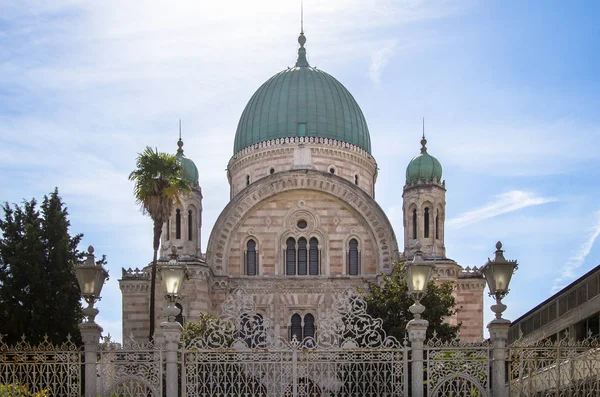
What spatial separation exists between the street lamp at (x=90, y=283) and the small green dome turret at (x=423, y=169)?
2757 cm

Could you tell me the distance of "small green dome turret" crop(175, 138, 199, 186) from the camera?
149 ft

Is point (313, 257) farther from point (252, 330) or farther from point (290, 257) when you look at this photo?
point (252, 330)

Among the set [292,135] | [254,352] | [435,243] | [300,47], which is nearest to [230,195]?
[292,135]

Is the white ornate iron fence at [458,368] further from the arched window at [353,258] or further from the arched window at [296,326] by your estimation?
the arched window at [353,258]

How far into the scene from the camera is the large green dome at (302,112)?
48250 mm

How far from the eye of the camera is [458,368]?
18719 millimetres

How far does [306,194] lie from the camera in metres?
44.8

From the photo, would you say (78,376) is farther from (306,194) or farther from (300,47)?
(300,47)

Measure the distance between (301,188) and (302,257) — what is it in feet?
10.2

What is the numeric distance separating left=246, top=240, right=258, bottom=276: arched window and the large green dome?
6.36 m

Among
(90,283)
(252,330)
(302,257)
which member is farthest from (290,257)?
(90,283)

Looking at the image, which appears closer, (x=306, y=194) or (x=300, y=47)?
(x=306, y=194)

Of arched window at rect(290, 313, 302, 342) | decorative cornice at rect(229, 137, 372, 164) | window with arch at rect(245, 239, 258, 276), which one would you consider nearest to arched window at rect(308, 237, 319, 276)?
arched window at rect(290, 313, 302, 342)

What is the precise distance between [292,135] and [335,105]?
2.88 meters
